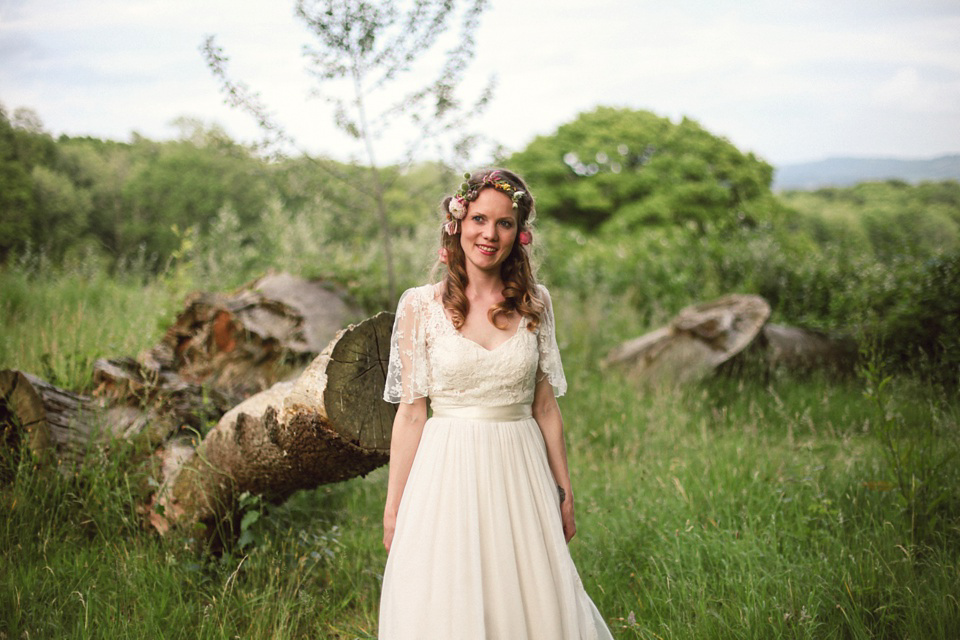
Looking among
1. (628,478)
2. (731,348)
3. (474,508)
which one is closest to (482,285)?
(474,508)

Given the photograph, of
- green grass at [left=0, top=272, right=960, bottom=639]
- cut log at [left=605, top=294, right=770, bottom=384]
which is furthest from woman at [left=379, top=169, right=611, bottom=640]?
cut log at [left=605, top=294, right=770, bottom=384]

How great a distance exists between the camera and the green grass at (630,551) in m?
2.71

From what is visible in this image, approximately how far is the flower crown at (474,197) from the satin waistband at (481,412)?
26.7 inches

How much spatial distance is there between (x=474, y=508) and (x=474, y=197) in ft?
3.80

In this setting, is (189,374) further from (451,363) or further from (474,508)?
(474,508)

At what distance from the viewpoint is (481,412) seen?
7.66 ft

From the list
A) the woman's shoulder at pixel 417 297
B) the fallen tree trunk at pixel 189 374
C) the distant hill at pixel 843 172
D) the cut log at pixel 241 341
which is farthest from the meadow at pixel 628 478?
the distant hill at pixel 843 172

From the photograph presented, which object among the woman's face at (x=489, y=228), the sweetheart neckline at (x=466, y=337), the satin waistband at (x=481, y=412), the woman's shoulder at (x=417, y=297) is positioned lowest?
the satin waistband at (x=481, y=412)

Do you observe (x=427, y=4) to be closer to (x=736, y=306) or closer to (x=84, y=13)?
(x=84, y=13)

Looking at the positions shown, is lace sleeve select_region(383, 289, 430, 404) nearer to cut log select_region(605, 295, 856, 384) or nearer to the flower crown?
the flower crown

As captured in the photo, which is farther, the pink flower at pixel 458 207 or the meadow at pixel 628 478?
the meadow at pixel 628 478

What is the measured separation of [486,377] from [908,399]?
359 centimetres

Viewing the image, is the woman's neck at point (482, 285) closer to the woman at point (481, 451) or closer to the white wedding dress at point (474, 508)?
the woman at point (481, 451)

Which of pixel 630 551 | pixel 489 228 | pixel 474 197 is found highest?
pixel 474 197
